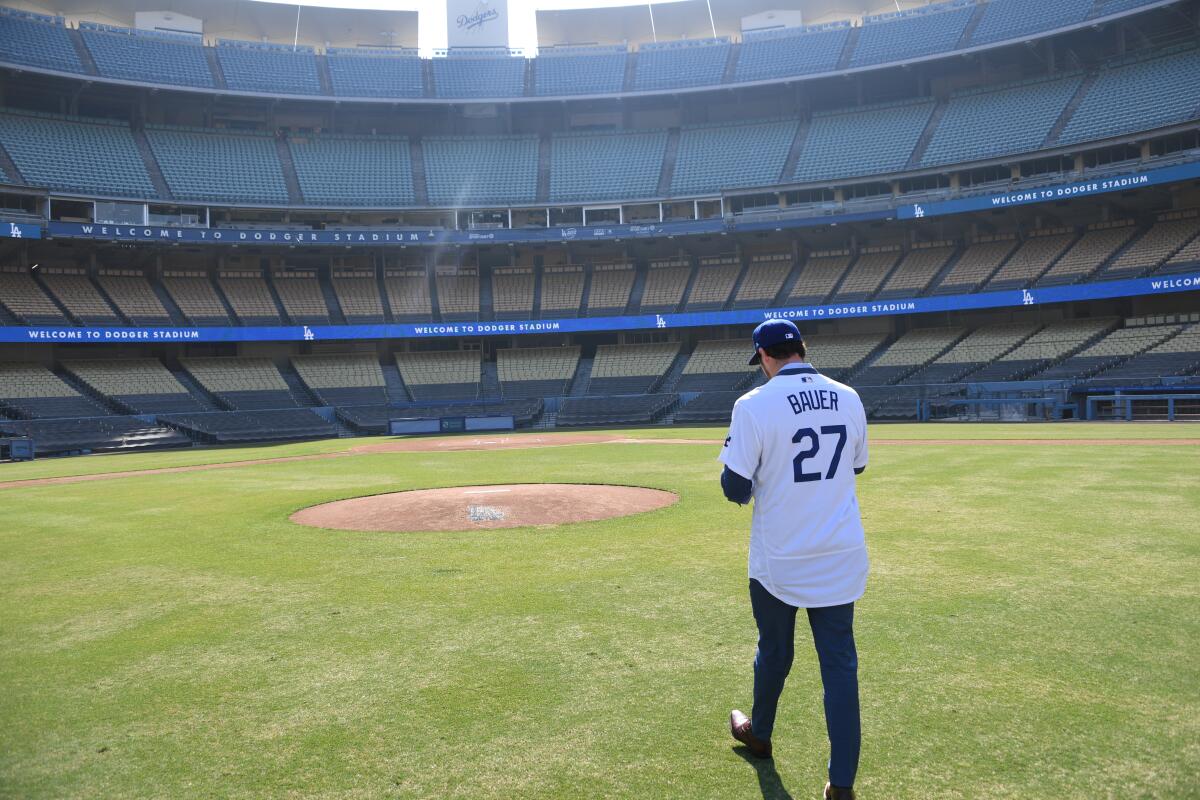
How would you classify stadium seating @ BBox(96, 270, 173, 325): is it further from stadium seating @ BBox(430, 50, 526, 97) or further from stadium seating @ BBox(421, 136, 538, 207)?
stadium seating @ BBox(430, 50, 526, 97)

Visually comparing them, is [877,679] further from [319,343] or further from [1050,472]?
[319,343]

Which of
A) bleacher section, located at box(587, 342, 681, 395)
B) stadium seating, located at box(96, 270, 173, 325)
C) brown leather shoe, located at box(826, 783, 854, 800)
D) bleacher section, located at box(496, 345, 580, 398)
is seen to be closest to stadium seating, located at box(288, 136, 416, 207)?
stadium seating, located at box(96, 270, 173, 325)

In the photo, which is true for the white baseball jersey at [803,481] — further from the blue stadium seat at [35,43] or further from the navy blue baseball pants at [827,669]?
the blue stadium seat at [35,43]

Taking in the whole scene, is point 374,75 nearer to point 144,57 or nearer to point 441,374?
point 144,57

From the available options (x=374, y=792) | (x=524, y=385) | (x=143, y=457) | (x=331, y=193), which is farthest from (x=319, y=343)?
(x=374, y=792)

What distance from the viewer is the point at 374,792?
152 inches

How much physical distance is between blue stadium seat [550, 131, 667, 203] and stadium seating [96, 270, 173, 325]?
1033 inches

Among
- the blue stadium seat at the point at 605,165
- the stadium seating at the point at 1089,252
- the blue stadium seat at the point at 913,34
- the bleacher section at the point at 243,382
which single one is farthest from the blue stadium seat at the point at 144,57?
the stadium seating at the point at 1089,252

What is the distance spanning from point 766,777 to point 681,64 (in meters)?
59.7

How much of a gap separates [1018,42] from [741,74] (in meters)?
17.9

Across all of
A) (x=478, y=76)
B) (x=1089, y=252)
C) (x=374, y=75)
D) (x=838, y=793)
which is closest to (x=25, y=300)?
(x=374, y=75)

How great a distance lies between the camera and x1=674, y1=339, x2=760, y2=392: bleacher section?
46031 millimetres

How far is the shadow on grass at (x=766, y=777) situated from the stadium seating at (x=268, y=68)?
5774 cm

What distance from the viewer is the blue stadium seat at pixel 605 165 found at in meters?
52.9
